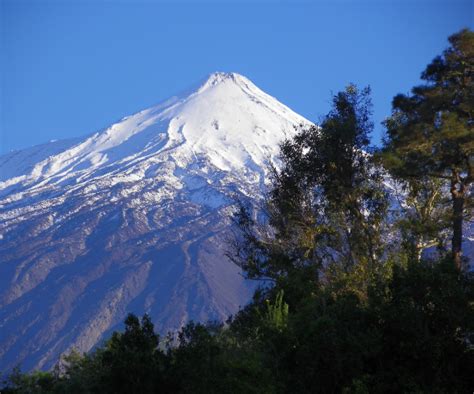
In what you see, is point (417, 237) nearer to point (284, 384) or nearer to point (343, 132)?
point (343, 132)

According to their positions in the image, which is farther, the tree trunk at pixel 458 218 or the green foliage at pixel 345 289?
the tree trunk at pixel 458 218

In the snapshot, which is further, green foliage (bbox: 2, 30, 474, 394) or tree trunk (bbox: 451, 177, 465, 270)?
tree trunk (bbox: 451, 177, 465, 270)

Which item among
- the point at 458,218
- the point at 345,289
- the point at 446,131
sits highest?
the point at 446,131

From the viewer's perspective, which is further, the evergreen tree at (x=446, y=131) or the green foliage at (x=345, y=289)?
the evergreen tree at (x=446, y=131)

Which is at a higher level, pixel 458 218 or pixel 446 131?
pixel 446 131

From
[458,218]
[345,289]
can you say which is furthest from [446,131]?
[345,289]

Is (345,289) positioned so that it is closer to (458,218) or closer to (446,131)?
(458,218)

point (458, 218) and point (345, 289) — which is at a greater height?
point (458, 218)

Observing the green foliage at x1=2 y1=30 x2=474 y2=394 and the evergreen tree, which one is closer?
the green foliage at x1=2 y1=30 x2=474 y2=394

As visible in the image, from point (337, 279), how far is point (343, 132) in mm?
5559

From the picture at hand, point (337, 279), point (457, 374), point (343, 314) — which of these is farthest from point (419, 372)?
point (337, 279)

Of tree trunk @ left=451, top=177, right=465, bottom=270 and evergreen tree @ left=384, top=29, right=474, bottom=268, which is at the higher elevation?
evergreen tree @ left=384, top=29, right=474, bottom=268

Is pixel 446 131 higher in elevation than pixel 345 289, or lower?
higher

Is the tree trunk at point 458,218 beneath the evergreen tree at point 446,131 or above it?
beneath
